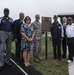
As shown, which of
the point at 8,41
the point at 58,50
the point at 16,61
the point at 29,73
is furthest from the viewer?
the point at 58,50

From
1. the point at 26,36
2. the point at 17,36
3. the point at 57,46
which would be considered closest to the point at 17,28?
the point at 17,36

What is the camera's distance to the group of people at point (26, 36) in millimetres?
11445

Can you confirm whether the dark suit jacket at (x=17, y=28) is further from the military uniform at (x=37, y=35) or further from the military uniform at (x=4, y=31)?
the military uniform at (x=37, y=35)

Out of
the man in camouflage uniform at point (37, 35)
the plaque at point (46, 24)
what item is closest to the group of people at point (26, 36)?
the man in camouflage uniform at point (37, 35)

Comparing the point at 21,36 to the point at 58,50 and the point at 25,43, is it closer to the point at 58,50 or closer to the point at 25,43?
the point at 25,43

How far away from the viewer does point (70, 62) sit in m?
13.2

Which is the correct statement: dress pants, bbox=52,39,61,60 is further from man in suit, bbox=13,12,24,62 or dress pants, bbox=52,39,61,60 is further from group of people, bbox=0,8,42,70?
man in suit, bbox=13,12,24,62

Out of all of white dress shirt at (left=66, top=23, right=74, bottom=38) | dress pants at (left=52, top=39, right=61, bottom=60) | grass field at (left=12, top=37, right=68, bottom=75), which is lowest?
grass field at (left=12, top=37, right=68, bottom=75)

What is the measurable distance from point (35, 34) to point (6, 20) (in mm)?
1890

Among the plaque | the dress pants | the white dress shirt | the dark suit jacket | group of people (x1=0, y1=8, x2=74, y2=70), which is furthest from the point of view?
the plaque

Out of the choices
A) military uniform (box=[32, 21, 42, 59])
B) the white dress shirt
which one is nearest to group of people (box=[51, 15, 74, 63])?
the white dress shirt

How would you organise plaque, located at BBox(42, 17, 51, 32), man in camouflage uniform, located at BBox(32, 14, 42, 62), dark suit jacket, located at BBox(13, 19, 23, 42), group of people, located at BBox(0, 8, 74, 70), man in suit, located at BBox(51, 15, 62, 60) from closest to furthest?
group of people, located at BBox(0, 8, 74, 70) < dark suit jacket, located at BBox(13, 19, 23, 42) < man in camouflage uniform, located at BBox(32, 14, 42, 62) < man in suit, located at BBox(51, 15, 62, 60) < plaque, located at BBox(42, 17, 51, 32)

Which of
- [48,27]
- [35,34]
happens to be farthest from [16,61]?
[48,27]

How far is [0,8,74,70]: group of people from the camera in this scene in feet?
37.6
